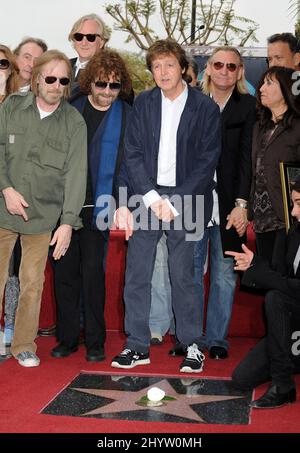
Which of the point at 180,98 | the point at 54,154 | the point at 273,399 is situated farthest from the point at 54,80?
the point at 273,399

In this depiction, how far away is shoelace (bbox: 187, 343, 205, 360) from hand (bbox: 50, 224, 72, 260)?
94cm

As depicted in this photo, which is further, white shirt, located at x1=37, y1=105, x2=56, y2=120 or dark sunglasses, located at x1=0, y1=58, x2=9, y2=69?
dark sunglasses, located at x1=0, y1=58, x2=9, y2=69

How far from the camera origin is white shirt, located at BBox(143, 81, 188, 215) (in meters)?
4.69

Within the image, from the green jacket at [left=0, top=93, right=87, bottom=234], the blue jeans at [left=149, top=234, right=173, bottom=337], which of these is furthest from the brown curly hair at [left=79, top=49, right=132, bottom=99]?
the blue jeans at [left=149, top=234, right=173, bottom=337]

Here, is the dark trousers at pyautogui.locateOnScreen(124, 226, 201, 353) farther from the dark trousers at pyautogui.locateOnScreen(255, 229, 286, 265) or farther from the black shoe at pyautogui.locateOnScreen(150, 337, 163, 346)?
the black shoe at pyautogui.locateOnScreen(150, 337, 163, 346)

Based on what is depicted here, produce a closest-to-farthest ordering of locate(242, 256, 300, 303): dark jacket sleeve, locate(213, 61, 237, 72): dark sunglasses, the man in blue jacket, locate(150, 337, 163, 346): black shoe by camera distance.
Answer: locate(242, 256, 300, 303): dark jacket sleeve → the man in blue jacket → locate(213, 61, 237, 72): dark sunglasses → locate(150, 337, 163, 346): black shoe

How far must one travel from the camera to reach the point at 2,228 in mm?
4773

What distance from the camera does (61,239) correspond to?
470 centimetres

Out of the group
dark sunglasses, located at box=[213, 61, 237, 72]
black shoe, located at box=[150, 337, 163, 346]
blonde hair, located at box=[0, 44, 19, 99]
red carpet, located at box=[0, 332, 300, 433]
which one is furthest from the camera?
black shoe, located at box=[150, 337, 163, 346]

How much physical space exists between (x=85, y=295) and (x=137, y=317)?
359 mm

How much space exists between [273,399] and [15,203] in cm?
185

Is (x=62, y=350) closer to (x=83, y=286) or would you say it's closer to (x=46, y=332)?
(x=83, y=286)
